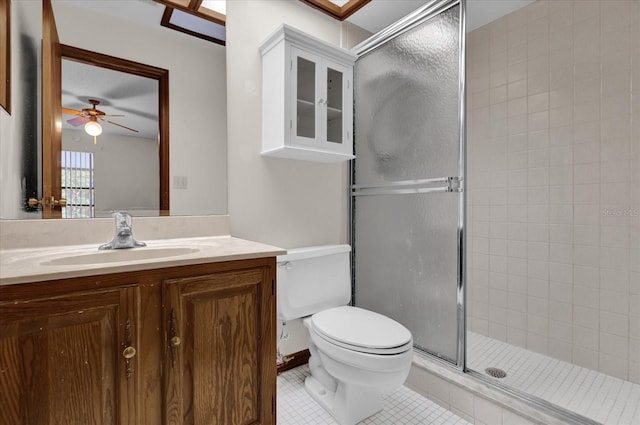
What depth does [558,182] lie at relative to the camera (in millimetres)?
1963

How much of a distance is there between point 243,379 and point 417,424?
0.89 metres

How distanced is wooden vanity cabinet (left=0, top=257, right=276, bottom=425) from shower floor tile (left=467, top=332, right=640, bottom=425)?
1.42 metres

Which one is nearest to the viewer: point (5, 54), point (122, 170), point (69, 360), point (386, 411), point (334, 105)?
point (69, 360)

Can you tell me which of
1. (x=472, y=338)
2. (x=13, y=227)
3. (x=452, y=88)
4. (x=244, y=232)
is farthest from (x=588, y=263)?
(x=13, y=227)

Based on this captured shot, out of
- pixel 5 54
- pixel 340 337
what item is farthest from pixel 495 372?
pixel 5 54

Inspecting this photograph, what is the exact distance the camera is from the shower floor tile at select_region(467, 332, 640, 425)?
4.89ft

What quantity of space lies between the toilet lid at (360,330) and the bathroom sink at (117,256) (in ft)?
2.15

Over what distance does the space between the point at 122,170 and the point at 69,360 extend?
2.72 feet

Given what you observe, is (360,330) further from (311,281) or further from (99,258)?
(99,258)

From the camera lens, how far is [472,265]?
2.38m

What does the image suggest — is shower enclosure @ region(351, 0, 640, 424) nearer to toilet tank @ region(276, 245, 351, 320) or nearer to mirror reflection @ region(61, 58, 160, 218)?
toilet tank @ region(276, 245, 351, 320)

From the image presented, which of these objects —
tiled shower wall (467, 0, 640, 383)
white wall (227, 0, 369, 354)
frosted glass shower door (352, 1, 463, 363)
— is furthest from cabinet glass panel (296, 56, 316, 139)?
tiled shower wall (467, 0, 640, 383)

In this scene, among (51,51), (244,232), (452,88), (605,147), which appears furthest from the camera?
(605,147)

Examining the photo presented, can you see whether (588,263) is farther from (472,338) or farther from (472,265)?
(472,338)
